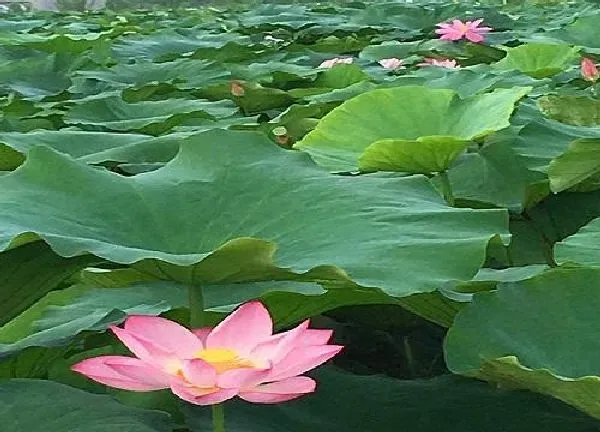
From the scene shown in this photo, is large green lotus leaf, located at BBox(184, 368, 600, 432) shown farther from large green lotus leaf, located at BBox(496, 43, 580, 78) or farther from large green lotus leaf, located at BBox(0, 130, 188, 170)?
large green lotus leaf, located at BBox(496, 43, 580, 78)

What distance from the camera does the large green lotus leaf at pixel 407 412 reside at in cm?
56

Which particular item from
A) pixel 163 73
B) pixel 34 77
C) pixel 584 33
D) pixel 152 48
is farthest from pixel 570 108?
pixel 152 48

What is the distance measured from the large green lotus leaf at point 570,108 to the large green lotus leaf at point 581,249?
469 millimetres

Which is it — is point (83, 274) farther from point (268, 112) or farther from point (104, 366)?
point (268, 112)

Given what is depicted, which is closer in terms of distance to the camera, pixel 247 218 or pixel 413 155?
pixel 247 218

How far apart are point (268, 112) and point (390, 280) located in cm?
99

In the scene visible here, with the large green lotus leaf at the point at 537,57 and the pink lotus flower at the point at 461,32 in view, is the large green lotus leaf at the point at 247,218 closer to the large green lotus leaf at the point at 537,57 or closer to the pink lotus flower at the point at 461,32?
the large green lotus leaf at the point at 537,57

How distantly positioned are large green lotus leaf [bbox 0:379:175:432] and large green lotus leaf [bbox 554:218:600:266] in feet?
0.89

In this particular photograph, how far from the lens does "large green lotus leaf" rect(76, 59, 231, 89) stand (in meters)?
1.83

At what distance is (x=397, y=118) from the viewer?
3.47 feet

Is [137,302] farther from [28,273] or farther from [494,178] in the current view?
[494,178]

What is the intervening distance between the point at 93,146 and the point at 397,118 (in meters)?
0.29

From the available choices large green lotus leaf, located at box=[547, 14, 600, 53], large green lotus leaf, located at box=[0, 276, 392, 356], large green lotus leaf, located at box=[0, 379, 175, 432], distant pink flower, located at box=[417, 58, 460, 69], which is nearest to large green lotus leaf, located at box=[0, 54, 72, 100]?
distant pink flower, located at box=[417, 58, 460, 69]

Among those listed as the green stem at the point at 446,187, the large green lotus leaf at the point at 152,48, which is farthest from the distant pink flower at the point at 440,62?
the green stem at the point at 446,187
